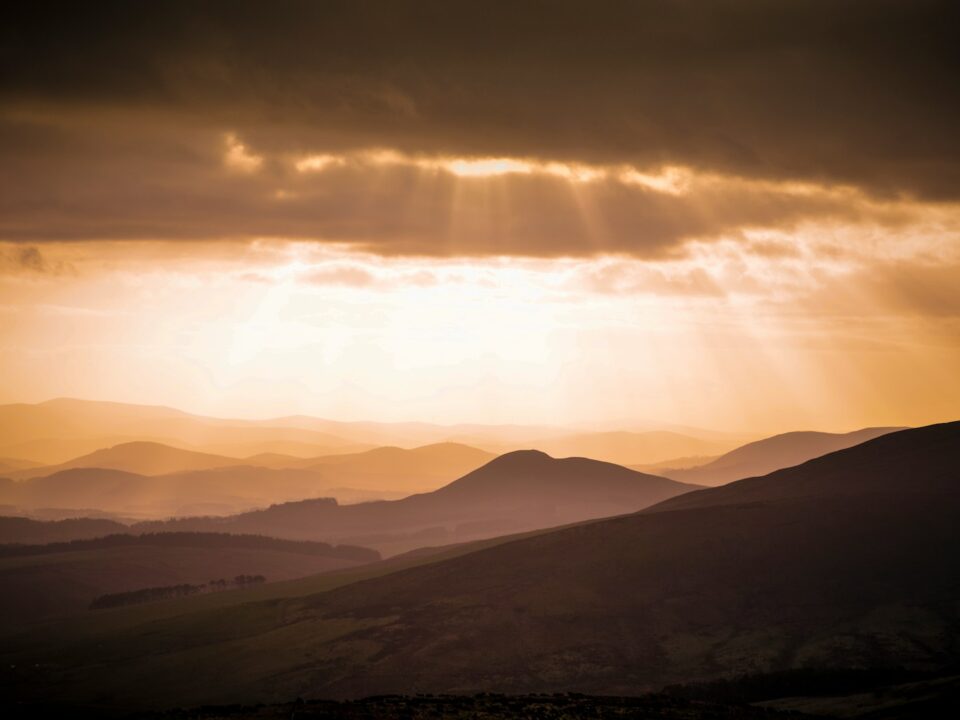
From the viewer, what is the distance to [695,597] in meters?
198

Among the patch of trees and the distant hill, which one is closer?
the patch of trees

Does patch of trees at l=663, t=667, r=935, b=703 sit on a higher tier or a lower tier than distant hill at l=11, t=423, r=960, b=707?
lower

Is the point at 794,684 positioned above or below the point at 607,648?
below

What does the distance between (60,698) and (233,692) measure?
2763cm

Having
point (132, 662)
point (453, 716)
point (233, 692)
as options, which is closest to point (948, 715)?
point (453, 716)

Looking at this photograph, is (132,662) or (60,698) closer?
(60,698)

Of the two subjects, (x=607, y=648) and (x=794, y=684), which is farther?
(x=607, y=648)

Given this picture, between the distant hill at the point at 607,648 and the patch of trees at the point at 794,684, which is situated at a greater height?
the distant hill at the point at 607,648

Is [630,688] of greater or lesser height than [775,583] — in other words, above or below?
below

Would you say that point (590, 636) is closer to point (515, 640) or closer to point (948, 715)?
point (515, 640)

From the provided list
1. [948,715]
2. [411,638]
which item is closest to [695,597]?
[411,638]

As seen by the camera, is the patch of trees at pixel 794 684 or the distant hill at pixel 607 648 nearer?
the patch of trees at pixel 794 684

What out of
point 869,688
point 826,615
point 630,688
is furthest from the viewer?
point 826,615

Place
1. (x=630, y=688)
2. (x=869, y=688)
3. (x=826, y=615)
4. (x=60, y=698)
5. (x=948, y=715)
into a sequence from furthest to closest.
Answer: (x=826, y=615) < (x=60, y=698) < (x=630, y=688) < (x=869, y=688) < (x=948, y=715)
